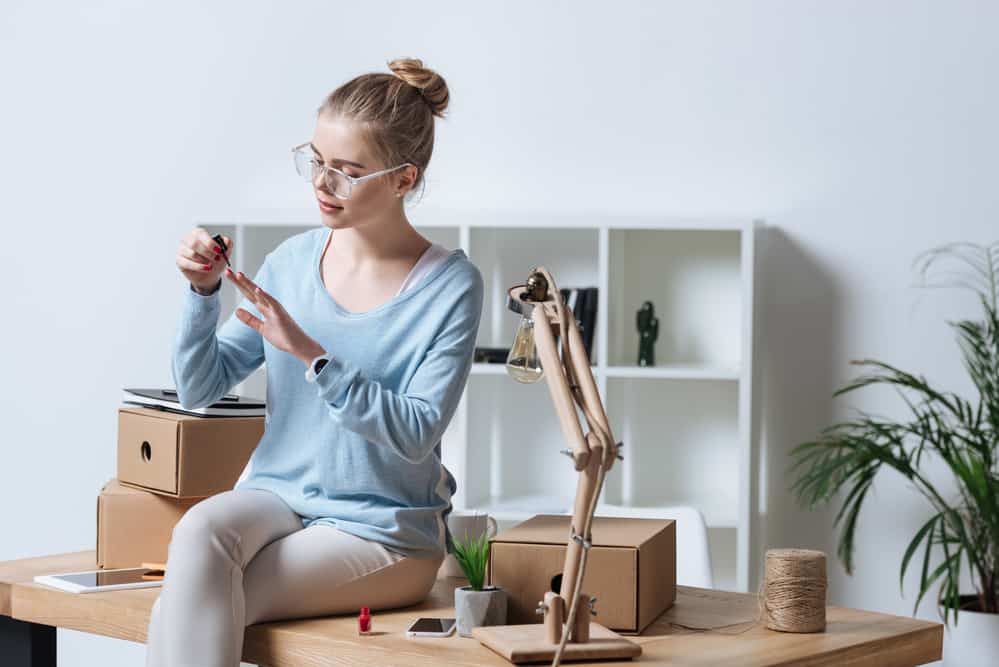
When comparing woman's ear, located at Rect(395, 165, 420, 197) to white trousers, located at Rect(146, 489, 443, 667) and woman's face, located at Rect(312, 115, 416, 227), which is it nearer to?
woman's face, located at Rect(312, 115, 416, 227)

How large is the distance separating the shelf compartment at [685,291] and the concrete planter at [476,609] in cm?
212

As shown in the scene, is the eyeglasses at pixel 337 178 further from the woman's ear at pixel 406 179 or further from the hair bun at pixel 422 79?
the hair bun at pixel 422 79

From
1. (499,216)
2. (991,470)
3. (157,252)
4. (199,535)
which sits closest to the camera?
(199,535)

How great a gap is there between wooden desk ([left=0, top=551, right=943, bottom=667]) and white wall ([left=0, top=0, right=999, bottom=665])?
1.86 m

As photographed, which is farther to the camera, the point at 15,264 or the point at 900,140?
the point at 15,264

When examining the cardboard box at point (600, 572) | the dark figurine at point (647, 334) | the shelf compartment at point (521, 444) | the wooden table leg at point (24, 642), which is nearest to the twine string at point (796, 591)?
the cardboard box at point (600, 572)

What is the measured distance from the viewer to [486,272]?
4.00m

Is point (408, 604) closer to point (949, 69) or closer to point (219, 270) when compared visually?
point (219, 270)

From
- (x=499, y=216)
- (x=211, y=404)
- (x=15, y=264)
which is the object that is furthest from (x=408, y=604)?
(x=15, y=264)

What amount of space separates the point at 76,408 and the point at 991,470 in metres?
2.96

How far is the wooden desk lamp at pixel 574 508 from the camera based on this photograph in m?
1.59

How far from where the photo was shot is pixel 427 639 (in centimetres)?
173

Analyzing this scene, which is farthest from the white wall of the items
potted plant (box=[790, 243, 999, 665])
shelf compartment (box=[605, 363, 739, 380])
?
shelf compartment (box=[605, 363, 739, 380])

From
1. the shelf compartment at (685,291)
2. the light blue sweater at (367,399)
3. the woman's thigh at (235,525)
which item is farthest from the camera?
the shelf compartment at (685,291)
